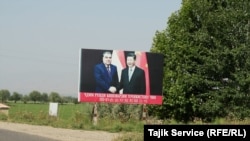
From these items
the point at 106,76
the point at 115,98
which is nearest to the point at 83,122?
the point at 115,98

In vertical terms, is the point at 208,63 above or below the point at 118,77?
above

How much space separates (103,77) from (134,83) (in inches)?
67.7

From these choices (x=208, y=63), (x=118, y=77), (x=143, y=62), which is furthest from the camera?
(x=208, y=63)

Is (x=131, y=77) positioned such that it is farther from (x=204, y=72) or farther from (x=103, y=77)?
(x=204, y=72)

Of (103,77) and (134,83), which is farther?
(134,83)

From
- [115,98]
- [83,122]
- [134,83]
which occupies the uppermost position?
[134,83]

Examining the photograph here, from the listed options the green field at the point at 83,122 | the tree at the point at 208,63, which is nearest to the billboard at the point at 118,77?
the green field at the point at 83,122

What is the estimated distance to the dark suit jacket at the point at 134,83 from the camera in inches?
984

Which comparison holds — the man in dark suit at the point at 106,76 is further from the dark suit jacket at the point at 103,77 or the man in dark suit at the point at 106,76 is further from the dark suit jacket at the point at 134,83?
the dark suit jacket at the point at 134,83

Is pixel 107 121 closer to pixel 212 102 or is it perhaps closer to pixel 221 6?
pixel 212 102

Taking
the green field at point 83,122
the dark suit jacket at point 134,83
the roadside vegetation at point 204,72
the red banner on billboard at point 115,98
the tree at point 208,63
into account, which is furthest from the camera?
the tree at point 208,63

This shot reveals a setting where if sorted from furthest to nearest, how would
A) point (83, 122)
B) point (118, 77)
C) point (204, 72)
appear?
point (204, 72) < point (83, 122) < point (118, 77)

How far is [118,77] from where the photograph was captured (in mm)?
24953

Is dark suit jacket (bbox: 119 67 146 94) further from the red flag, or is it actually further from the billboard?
the red flag
